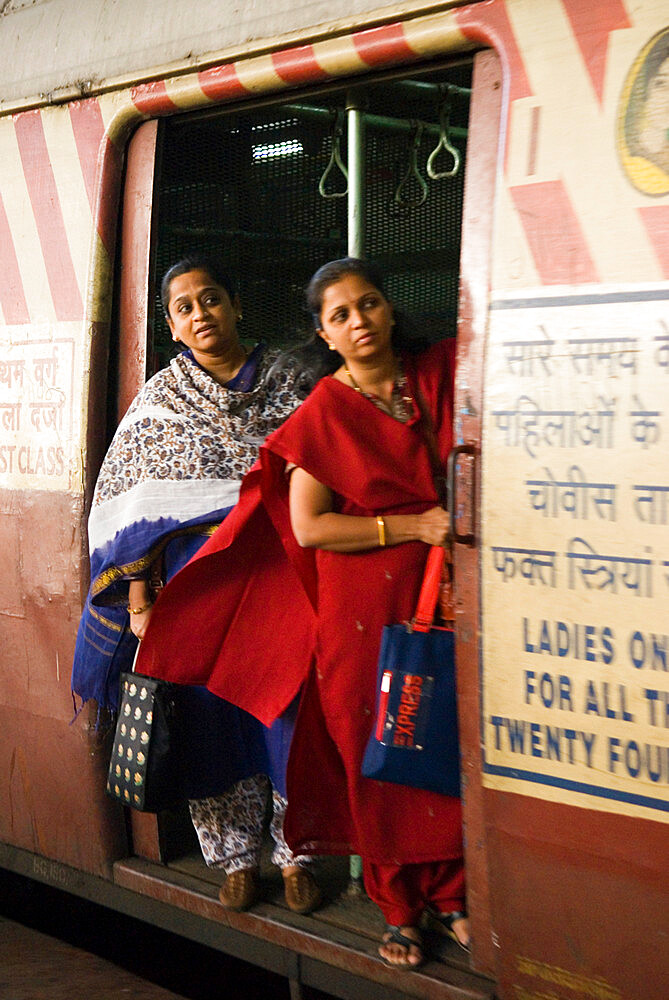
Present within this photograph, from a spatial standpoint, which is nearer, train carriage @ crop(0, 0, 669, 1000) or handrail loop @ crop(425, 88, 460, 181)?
train carriage @ crop(0, 0, 669, 1000)

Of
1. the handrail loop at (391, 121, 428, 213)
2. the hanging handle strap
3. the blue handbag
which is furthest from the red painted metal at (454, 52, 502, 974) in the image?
the handrail loop at (391, 121, 428, 213)

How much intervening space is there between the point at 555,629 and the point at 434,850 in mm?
710

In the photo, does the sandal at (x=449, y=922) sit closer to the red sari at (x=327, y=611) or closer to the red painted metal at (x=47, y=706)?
the red sari at (x=327, y=611)

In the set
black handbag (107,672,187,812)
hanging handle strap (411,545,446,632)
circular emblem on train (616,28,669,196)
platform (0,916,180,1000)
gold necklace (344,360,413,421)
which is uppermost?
circular emblem on train (616,28,669,196)

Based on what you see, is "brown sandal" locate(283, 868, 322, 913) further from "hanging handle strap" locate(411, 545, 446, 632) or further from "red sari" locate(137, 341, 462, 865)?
"hanging handle strap" locate(411, 545, 446, 632)

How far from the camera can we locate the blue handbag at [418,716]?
2189 mm

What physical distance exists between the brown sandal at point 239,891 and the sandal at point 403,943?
0.40m

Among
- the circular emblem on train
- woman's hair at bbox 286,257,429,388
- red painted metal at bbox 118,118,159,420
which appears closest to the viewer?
the circular emblem on train

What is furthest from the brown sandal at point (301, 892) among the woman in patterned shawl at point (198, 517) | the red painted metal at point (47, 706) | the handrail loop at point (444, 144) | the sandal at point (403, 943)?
the handrail loop at point (444, 144)

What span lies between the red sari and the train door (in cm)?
28

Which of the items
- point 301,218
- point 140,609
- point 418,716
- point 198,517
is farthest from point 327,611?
point 301,218

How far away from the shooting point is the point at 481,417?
2006mm

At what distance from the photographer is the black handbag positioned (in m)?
2.54

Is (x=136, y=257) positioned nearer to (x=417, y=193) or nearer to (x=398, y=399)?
(x=398, y=399)
